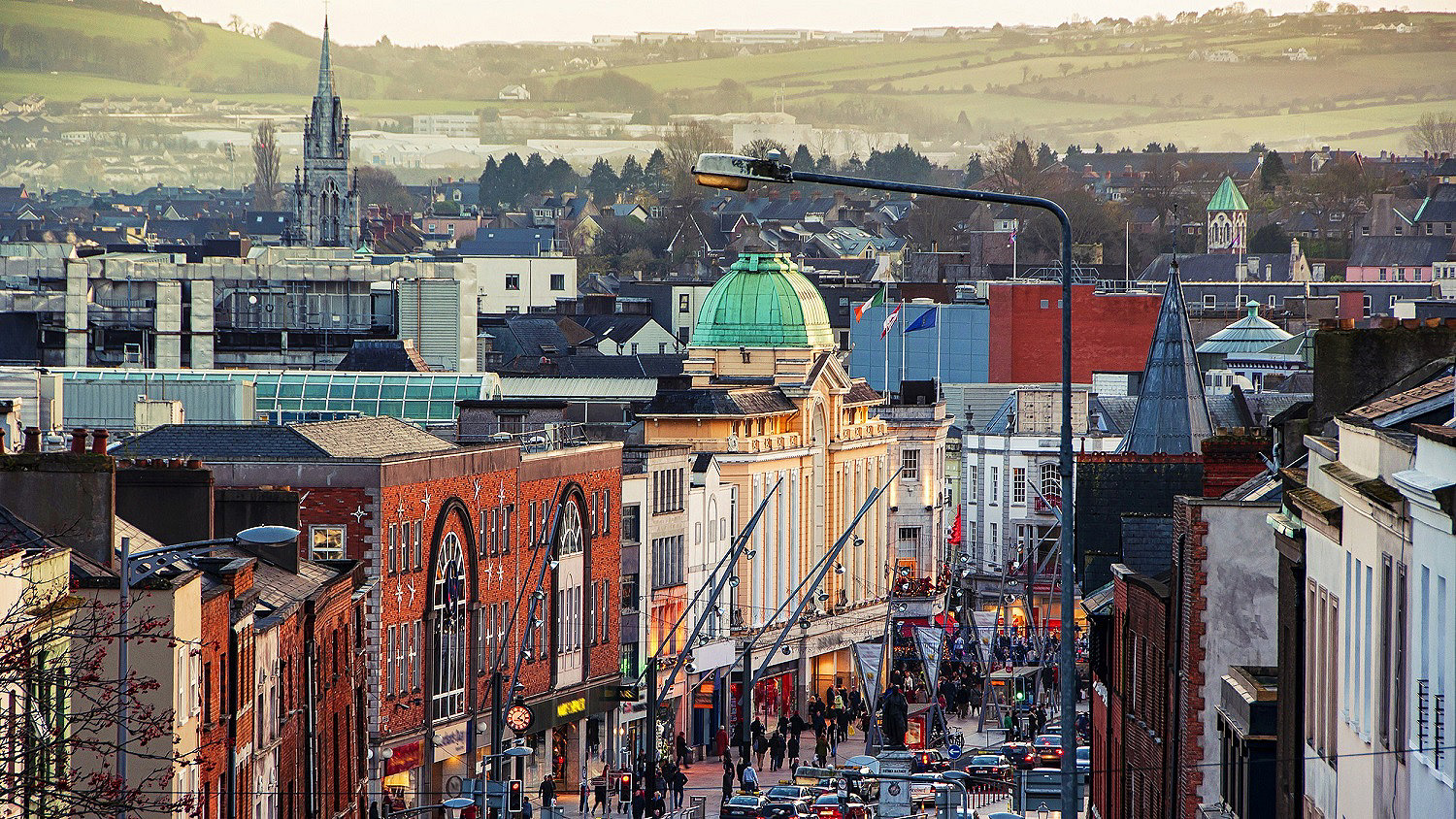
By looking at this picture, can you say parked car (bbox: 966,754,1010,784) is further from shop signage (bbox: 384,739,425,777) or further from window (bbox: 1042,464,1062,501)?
window (bbox: 1042,464,1062,501)

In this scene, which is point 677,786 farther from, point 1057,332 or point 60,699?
point 1057,332

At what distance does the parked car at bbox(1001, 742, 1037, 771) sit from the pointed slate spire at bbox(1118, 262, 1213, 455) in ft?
28.4

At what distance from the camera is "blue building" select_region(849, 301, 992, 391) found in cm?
17188

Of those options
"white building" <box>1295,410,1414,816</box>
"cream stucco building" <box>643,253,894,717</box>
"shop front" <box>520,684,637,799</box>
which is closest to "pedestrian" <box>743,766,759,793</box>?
"shop front" <box>520,684,637,799</box>

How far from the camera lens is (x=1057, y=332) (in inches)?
6417

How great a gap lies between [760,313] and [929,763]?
51169mm

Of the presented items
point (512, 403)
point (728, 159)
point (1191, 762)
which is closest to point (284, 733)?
point (1191, 762)

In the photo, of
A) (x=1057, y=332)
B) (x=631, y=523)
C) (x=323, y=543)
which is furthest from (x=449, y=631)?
(x=1057, y=332)

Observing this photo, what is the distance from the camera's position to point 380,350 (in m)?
Result: 118

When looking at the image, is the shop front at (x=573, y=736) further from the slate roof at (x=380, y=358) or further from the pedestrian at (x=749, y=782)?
the slate roof at (x=380, y=358)

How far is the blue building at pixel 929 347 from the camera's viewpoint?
172 meters

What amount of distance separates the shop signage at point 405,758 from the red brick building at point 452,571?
0.07m

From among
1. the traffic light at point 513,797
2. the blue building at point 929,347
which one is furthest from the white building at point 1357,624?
the blue building at point 929,347

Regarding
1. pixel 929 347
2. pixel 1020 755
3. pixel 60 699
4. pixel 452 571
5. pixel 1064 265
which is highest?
pixel 1064 265
